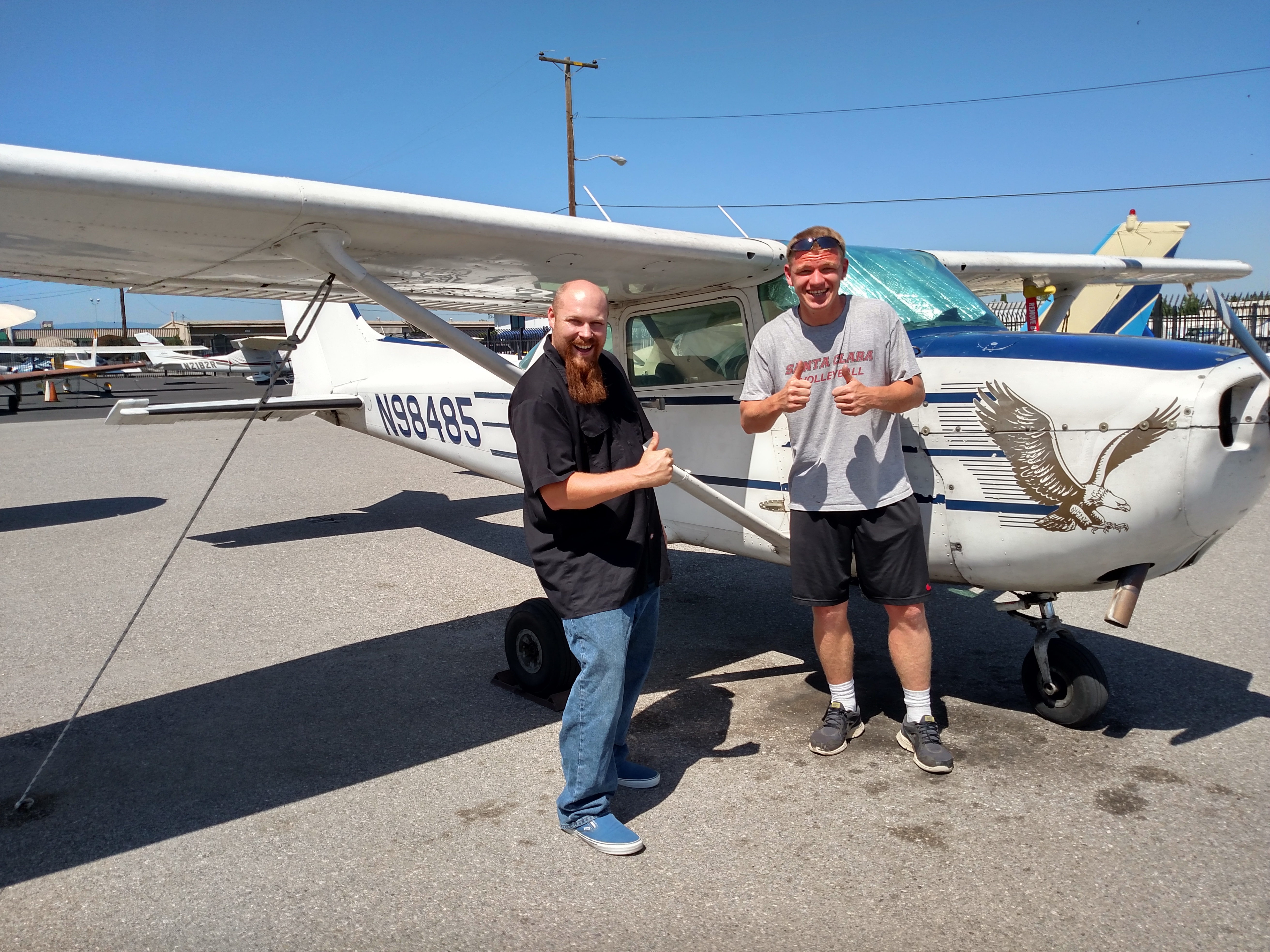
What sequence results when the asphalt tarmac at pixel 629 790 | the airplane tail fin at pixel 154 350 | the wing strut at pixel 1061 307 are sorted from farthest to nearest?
the airplane tail fin at pixel 154 350
the wing strut at pixel 1061 307
the asphalt tarmac at pixel 629 790

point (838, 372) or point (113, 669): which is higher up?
point (838, 372)

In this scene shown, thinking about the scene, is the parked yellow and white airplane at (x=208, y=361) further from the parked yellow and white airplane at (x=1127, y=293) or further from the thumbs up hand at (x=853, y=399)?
the thumbs up hand at (x=853, y=399)

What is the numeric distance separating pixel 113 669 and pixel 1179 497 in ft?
16.3

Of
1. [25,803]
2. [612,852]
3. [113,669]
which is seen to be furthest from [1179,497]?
[113,669]

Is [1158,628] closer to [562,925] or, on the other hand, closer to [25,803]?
[562,925]

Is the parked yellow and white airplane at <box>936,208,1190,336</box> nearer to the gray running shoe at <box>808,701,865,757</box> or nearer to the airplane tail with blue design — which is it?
the airplane tail with blue design

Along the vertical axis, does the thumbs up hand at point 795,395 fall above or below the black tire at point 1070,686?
above

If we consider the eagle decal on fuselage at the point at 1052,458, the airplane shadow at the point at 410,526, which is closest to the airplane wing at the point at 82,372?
the airplane shadow at the point at 410,526

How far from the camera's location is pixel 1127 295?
892 cm

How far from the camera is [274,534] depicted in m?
7.98

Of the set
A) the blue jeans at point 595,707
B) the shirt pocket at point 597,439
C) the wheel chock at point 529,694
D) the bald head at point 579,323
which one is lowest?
the wheel chock at point 529,694

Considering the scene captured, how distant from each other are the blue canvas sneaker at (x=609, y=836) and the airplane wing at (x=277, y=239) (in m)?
2.40

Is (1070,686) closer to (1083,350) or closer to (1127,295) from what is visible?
(1083,350)

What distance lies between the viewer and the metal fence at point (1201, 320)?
15.6 meters
